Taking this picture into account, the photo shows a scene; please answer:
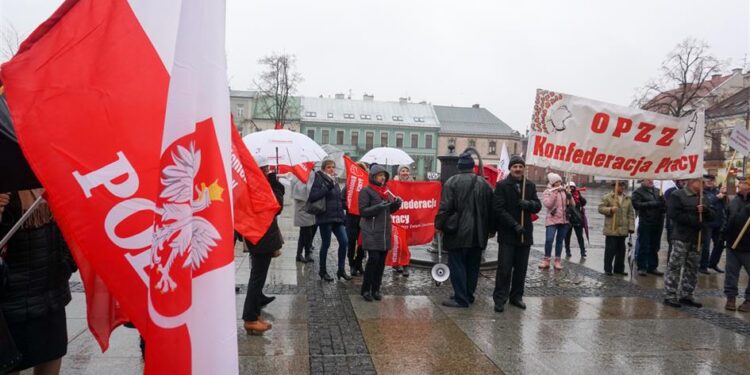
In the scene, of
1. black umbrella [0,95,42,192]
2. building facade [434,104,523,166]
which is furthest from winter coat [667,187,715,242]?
building facade [434,104,523,166]

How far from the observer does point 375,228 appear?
6.57 meters

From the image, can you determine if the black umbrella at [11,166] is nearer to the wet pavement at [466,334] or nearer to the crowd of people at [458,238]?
the crowd of people at [458,238]

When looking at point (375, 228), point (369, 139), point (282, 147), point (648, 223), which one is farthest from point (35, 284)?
point (369, 139)

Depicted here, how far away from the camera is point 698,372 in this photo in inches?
177

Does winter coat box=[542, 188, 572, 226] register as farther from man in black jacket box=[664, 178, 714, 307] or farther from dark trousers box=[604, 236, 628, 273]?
man in black jacket box=[664, 178, 714, 307]

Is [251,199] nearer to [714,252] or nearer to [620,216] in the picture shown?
[620,216]

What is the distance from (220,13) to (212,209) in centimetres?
72

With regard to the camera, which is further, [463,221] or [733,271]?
[733,271]

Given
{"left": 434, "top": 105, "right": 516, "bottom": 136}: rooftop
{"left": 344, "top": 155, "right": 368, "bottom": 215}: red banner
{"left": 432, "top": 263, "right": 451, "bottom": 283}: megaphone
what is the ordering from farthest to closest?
{"left": 434, "top": 105, "right": 516, "bottom": 136}: rooftop → {"left": 344, "top": 155, "right": 368, "bottom": 215}: red banner → {"left": 432, "top": 263, "right": 451, "bottom": 283}: megaphone

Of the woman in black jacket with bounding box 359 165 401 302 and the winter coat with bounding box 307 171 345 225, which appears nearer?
the woman in black jacket with bounding box 359 165 401 302

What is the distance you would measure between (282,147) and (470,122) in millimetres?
76941

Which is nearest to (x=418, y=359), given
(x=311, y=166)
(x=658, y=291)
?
(x=311, y=166)

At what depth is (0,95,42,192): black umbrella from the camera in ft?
6.93

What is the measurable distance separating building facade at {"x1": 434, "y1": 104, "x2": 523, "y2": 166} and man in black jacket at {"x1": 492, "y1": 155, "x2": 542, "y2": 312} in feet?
232
